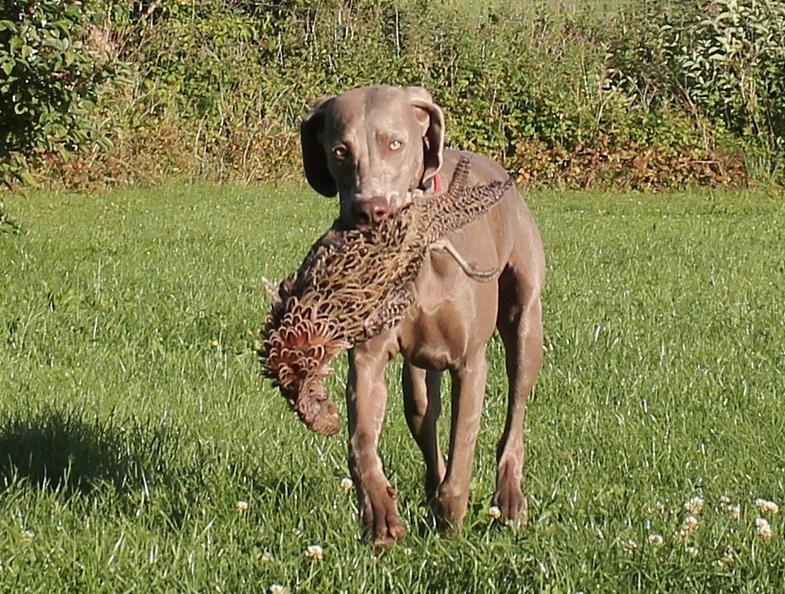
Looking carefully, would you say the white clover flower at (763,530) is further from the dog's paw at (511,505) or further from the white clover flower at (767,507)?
the dog's paw at (511,505)

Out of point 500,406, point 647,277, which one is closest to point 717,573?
point 500,406

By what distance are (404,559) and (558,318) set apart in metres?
4.30

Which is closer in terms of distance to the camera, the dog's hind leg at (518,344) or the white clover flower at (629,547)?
the white clover flower at (629,547)

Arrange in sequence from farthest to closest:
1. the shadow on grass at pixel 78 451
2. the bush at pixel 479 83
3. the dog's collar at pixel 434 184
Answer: the bush at pixel 479 83 < the shadow on grass at pixel 78 451 < the dog's collar at pixel 434 184

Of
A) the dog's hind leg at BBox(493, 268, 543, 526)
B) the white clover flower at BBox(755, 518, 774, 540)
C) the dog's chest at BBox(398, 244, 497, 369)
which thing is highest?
the dog's chest at BBox(398, 244, 497, 369)

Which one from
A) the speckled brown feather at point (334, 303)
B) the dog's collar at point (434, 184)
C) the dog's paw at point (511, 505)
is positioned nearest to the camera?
the speckled brown feather at point (334, 303)

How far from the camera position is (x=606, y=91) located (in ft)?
62.5

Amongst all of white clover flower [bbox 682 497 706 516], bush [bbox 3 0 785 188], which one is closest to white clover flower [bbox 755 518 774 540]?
white clover flower [bbox 682 497 706 516]

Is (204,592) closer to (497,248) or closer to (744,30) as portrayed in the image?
(497,248)

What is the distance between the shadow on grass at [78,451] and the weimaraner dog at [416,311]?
1088 mm

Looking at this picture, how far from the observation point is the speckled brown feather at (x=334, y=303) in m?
3.69

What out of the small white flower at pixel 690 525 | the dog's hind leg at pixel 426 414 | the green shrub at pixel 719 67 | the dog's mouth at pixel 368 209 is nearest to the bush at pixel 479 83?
the green shrub at pixel 719 67

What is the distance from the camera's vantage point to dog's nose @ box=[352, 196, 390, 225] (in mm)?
3885

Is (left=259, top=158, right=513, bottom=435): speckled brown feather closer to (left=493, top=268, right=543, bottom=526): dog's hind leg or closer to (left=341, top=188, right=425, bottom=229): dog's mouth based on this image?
(left=341, top=188, right=425, bottom=229): dog's mouth
